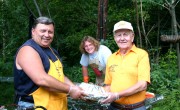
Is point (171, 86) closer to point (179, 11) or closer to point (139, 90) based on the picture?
point (139, 90)

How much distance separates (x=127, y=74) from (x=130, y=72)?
0.03 metres

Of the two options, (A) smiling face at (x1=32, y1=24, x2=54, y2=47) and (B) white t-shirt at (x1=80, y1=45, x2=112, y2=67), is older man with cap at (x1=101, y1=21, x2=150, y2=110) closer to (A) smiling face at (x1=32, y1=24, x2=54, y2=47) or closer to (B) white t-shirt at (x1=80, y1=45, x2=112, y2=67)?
(A) smiling face at (x1=32, y1=24, x2=54, y2=47)

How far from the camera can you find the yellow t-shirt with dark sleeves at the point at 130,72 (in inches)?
114

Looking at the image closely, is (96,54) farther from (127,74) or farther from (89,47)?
Result: (127,74)

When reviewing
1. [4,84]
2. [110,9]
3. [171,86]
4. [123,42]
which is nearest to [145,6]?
[110,9]

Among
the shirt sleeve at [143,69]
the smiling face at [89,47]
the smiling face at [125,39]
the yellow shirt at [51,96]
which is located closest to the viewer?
the yellow shirt at [51,96]

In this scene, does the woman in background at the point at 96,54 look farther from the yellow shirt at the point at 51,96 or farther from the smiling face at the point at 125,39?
the yellow shirt at the point at 51,96

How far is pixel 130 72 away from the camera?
2910mm

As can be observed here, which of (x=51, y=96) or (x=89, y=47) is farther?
(x=89, y=47)

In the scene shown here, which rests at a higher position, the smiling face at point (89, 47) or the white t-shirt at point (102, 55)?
the smiling face at point (89, 47)

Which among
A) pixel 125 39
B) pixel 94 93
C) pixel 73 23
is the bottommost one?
pixel 94 93

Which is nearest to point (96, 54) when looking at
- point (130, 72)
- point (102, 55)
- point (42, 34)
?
point (102, 55)

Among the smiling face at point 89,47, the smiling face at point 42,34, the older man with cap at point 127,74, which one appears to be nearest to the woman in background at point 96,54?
the smiling face at point 89,47

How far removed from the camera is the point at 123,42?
3.03 m
